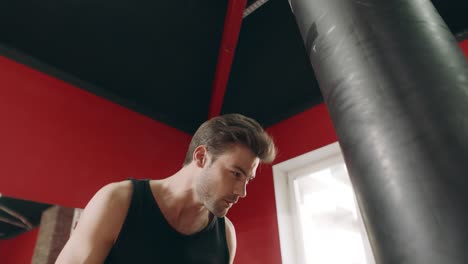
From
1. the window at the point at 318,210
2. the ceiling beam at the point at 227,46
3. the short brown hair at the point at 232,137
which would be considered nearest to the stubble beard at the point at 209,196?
the short brown hair at the point at 232,137

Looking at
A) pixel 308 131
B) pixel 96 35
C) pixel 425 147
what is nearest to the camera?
pixel 425 147

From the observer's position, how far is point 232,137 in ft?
3.91

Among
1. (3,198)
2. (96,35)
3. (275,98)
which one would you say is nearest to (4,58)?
(96,35)

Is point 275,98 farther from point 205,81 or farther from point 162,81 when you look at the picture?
point 162,81

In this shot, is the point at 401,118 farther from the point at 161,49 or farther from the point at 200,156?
the point at 161,49

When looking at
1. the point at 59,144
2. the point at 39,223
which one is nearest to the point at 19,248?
the point at 39,223

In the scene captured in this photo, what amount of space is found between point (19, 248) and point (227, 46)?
1.61 metres

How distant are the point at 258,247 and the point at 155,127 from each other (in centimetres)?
127

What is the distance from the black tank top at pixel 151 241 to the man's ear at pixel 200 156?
23cm

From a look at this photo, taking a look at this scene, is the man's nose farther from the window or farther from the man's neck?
the window

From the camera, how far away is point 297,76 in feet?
7.81

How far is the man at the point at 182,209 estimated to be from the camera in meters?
0.86

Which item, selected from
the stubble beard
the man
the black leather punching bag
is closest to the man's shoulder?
the man

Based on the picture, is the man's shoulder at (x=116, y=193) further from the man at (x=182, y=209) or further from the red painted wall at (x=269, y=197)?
the red painted wall at (x=269, y=197)
